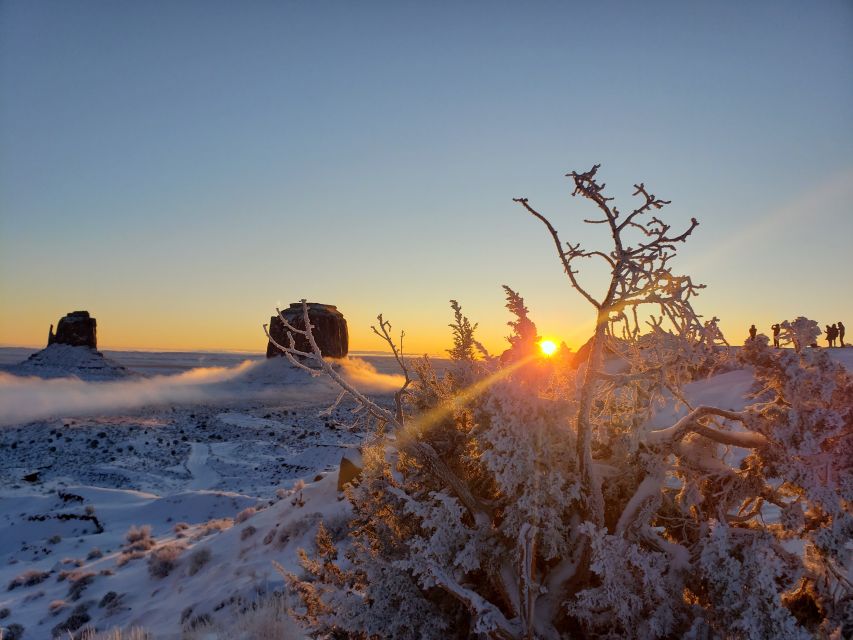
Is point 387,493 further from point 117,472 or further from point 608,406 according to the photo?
point 117,472

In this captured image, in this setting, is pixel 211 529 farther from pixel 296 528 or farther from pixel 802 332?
pixel 802 332

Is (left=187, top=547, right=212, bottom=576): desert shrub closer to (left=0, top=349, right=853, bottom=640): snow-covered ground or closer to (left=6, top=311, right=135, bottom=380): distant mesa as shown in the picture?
(left=0, top=349, right=853, bottom=640): snow-covered ground

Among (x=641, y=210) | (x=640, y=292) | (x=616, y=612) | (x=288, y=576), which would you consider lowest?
(x=288, y=576)

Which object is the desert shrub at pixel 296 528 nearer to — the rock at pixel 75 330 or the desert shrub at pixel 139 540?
the desert shrub at pixel 139 540

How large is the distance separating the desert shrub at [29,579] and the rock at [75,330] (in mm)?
79835

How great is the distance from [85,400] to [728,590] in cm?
6169

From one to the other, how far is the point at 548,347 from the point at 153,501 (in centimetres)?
2423

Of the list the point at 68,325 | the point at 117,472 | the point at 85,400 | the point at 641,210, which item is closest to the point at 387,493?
the point at 641,210

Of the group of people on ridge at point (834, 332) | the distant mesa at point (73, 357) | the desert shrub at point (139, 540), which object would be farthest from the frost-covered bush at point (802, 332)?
the distant mesa at point (73, 357)

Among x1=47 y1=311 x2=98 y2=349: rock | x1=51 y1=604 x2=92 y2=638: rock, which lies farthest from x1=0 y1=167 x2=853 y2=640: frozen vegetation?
x1=47 y1=311 x2=98 y2=349: rock

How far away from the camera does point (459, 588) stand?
3.22 metres

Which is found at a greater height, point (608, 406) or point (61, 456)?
point (608, 406)

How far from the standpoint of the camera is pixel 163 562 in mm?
14000

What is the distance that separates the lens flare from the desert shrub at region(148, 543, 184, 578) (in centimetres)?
1376
